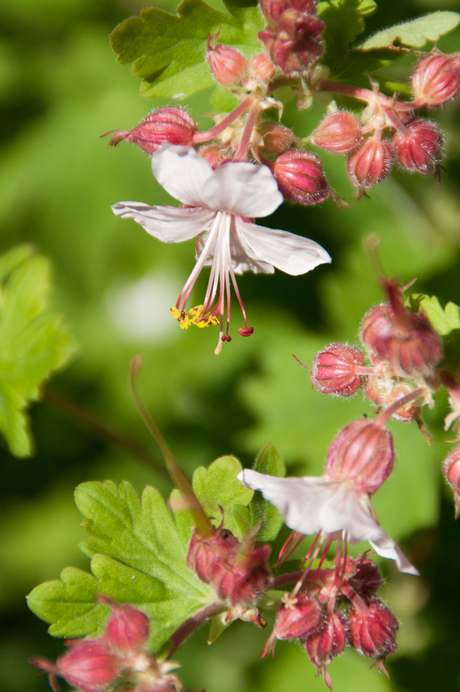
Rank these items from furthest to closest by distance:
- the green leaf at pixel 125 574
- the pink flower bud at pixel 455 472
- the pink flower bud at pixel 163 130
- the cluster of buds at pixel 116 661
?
the green leaf at pixel 125 574 < the pink flower bud at pixel 163 130 < the pink flower bud at pixel 455 472 < the cluster of buds at pixel 116 661

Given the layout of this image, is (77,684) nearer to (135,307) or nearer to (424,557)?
(424,557)

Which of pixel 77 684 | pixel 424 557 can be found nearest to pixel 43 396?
pixel 77 684

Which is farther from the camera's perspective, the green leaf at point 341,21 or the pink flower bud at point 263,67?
the green leaf at point 341,21

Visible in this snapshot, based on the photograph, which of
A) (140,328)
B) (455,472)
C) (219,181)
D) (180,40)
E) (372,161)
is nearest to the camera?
(219,181)

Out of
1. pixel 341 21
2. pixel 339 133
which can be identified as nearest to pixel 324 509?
pixel 339 133

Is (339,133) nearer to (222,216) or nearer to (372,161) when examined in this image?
(372,161)

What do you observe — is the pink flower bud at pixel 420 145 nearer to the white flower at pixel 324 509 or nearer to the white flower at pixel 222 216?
the white flower at pixel 222 216

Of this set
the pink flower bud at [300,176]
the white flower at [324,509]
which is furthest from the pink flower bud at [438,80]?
the white flower at [324,509]
